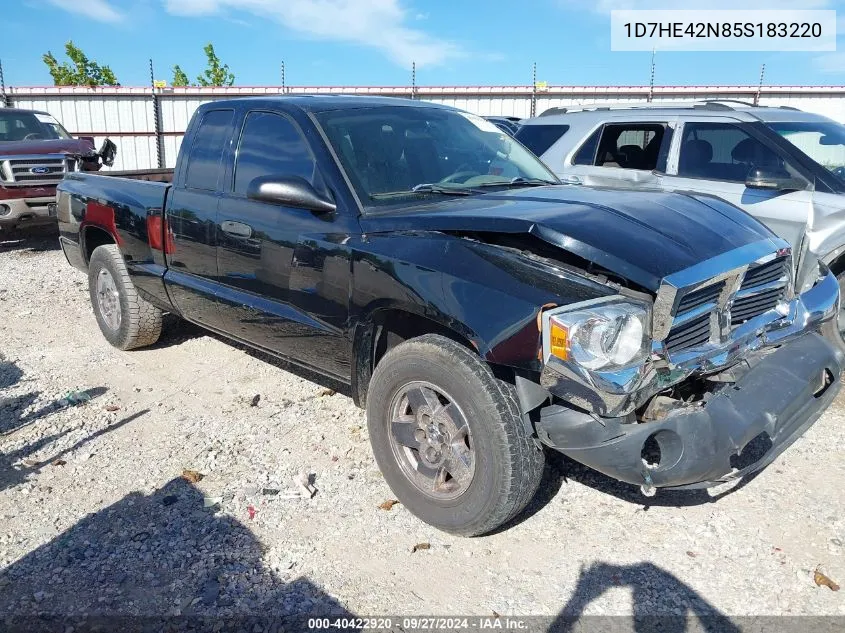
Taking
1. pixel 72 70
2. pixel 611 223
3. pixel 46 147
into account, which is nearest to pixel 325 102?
pixel 611 223

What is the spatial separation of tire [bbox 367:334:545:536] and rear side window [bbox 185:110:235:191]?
6.31 ft

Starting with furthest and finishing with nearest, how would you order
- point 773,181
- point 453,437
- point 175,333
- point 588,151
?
point 588,151, point 175,333, point 773,181, point 453,437

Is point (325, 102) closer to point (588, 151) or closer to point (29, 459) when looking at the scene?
point (29, 459)

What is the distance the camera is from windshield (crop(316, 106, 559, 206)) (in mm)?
3592

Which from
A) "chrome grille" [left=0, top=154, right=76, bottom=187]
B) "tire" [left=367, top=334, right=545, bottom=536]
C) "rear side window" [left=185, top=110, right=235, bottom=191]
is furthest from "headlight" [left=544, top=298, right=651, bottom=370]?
"chrome grille" [left=0, top=154, right=76, bottom=187]

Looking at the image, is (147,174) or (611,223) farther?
(147,174)

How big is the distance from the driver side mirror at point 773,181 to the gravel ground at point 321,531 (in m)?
1.74

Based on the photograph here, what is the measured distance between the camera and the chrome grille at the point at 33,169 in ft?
31.6

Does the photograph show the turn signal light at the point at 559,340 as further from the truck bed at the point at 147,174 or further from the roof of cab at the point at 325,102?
the truck bed at the point at 147,174

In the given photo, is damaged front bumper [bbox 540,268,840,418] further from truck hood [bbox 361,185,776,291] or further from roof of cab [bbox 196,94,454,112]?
roof of cab [bbox 196,94,454,112]

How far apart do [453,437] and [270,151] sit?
79.6 inches

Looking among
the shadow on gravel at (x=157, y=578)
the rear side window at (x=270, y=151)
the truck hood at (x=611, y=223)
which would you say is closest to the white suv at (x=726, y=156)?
the truck hood at (x=611, y=223)

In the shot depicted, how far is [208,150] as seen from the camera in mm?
4418

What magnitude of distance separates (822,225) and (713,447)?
3165 millimetres
